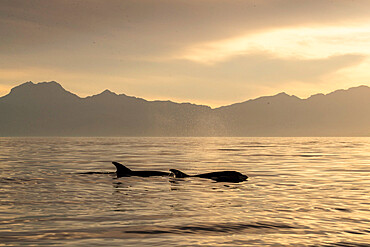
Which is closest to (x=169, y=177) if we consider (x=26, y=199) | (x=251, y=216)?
(x=26, y=199)

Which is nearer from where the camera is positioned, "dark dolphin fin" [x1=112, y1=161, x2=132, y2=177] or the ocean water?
the ocean water

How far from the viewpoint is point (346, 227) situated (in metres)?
14.1

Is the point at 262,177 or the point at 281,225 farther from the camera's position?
the point at 262,177

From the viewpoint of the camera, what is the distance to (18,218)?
51.0 ft

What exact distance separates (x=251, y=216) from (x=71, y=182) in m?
13.9

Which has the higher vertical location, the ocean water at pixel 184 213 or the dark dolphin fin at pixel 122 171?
the dark dolphin fin at pixel 122 171

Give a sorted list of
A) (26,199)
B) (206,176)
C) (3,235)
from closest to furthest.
Result: (3,235) < (26,199) < (206,176)

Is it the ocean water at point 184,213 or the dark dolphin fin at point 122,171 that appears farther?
the dark dolphin fin at point 122,171

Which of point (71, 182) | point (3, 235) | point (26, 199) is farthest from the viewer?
point (71, 182)

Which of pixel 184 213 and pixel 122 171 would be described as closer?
pixel 184 213

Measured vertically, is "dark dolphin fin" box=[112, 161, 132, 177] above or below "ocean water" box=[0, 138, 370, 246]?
above

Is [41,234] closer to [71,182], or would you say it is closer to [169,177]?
[71,182]

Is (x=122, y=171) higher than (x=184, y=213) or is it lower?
higher

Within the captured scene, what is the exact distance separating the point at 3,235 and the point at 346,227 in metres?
9.63
